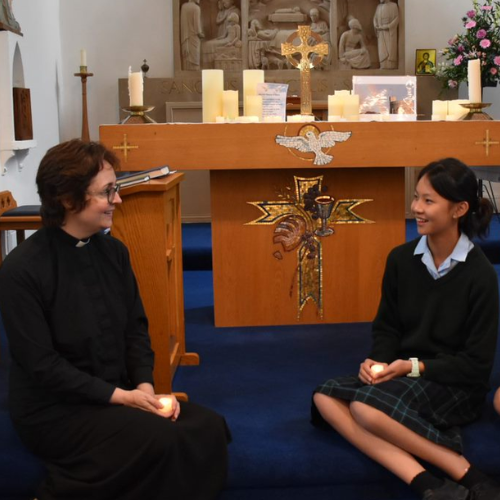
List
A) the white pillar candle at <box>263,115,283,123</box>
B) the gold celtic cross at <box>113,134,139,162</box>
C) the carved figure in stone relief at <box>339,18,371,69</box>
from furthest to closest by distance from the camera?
the carved figure in stone relief at <box>339,18,371,69</box>
the white pillar candle at <box>263,115,283,123</box>
the gold celtic cross at <box>113,134,139,162</box>

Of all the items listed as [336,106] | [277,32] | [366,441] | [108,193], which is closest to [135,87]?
[336,106]

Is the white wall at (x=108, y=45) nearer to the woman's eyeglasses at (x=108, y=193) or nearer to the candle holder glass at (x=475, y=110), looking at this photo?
the candle holder glass at (x=475, y=110)

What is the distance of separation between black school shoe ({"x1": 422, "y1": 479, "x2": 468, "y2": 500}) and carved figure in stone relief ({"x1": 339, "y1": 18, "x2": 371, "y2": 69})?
6.39 metres

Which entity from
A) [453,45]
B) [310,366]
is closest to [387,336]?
[310,366]

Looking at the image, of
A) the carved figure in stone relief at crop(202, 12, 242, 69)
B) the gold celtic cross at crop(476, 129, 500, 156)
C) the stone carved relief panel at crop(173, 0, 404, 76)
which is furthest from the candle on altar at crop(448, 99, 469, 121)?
the carved figure in stone relief at crop(202, 12, 242, 69)

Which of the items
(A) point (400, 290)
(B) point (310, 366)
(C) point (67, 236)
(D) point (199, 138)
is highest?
(D) point (199, 138)

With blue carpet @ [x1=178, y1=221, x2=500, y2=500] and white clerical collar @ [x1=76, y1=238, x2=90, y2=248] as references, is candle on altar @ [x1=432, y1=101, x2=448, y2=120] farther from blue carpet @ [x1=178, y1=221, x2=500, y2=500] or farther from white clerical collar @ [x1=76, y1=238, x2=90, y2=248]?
white clerical collar @ [x1=76, y1=238, x2=90, y2=248]

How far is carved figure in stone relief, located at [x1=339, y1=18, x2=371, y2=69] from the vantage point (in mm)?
8422

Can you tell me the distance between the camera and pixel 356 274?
4.38m

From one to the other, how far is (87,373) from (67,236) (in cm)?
40

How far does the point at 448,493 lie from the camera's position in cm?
251

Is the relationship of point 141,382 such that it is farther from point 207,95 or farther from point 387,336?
point 207,95

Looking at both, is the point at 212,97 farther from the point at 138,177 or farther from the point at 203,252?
the point at 203,252

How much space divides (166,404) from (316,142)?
177cm
